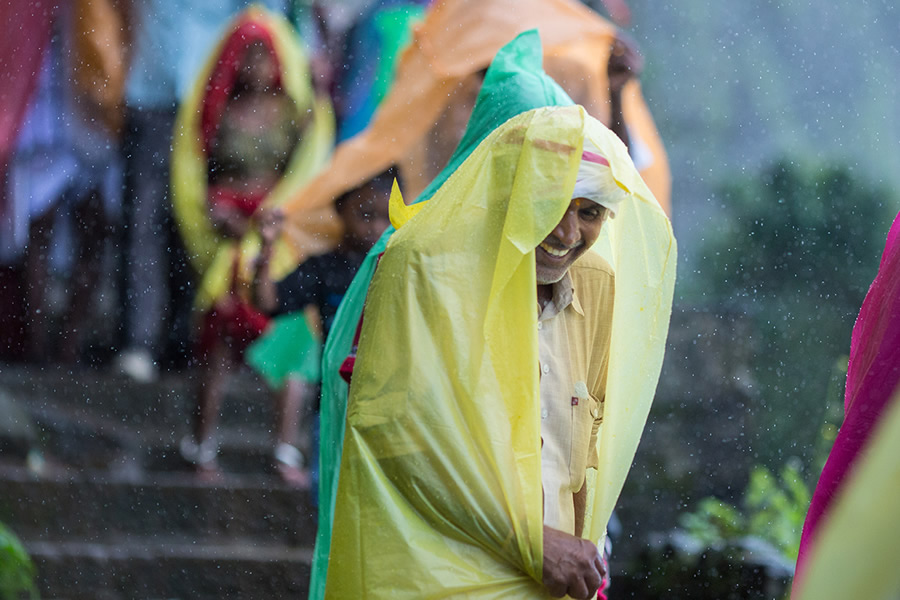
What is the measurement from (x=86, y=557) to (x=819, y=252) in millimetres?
4536

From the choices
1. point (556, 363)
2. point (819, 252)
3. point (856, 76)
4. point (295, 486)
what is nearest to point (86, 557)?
point (295, 486)

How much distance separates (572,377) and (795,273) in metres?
5.45

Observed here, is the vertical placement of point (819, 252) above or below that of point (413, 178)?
below

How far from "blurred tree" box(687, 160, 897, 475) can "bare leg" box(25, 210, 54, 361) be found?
3997mm

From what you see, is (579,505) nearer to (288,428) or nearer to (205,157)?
(288,428)

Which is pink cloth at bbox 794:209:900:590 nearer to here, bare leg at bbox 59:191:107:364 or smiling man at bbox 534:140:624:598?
smiling man at bbox 534:140:624:598

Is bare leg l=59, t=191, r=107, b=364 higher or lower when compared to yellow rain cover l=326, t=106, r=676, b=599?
lower

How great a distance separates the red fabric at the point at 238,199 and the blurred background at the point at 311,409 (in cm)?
66

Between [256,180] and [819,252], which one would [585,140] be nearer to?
[256,180]

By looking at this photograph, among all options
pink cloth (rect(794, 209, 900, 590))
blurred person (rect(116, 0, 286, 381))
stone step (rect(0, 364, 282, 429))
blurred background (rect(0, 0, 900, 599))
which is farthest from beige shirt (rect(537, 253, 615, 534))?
blurred person (rect(116, 0, 286, 381))

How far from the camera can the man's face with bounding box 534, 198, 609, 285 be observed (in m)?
2.40

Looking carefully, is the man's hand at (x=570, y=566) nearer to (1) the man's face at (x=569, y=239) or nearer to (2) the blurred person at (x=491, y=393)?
(2) the blurred person at (x=491, y=393)

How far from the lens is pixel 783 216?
7840mm

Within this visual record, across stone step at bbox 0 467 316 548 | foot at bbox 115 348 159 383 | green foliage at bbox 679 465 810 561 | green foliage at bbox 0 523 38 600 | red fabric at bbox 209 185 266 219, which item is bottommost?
foot at bbox 115 348 159 383
